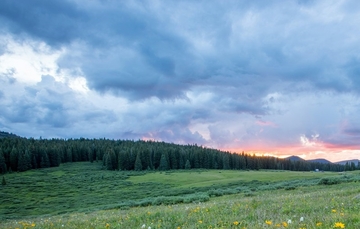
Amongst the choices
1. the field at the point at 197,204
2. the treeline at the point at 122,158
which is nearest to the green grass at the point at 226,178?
the field at the point at 197,204

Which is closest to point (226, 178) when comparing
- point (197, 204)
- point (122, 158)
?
point (197, 204)

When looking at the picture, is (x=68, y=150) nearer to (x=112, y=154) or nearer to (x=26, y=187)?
(x=112, y=154)

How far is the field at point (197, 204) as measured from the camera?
8226mm

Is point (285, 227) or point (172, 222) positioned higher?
point (285, 227)

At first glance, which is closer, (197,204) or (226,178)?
(197,204)

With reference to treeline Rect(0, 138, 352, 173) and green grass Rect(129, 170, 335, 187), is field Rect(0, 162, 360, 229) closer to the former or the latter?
green grass Rect(129, 170, 335, 187)

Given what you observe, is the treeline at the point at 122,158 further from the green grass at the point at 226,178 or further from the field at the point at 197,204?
the field at the point at 197,204

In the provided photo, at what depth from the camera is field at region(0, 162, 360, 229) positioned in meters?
8.23

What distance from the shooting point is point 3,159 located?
11350 centimetres

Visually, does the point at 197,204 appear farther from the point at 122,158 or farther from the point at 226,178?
the point at 122,158

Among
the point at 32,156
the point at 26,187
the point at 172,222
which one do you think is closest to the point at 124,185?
the point at 26,187

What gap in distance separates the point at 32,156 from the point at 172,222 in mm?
140321

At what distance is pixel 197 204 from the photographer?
735 inches

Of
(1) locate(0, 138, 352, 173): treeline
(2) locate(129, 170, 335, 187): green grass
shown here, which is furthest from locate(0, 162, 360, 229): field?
(1) locate(0, 138, 352, 173): treeline
